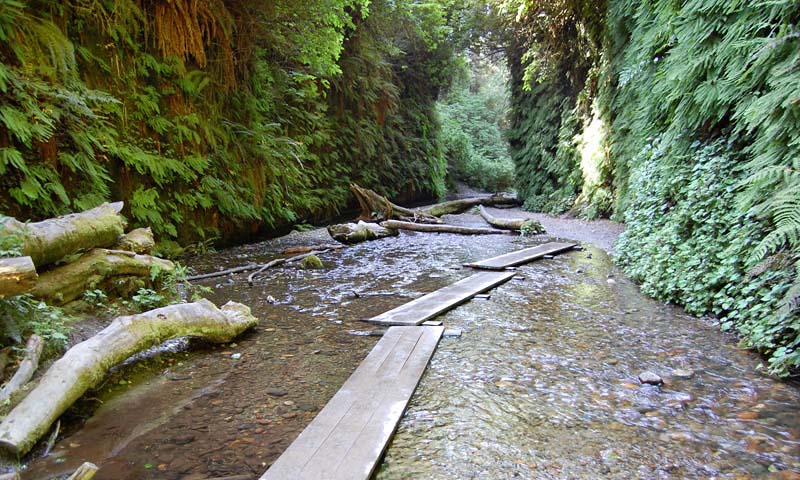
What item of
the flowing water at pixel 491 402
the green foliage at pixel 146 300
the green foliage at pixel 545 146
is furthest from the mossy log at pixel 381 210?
the green foliage at pixel 146 300

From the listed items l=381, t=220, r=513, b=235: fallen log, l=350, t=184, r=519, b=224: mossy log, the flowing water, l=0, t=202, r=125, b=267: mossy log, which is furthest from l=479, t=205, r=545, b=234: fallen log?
l=0, t=202, r=125, b=267: mossy log

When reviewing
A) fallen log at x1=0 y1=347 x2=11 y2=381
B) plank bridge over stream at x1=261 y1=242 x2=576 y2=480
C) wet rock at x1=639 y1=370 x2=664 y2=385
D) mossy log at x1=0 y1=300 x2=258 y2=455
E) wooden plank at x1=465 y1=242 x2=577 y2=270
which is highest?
fallen log at x1=0 y1=347 x2=11 y2=381

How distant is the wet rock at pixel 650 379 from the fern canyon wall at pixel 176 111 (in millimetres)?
5817

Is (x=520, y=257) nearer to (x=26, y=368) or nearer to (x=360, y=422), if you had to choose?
(x=360, y=422)

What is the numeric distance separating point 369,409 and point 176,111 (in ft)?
21.0

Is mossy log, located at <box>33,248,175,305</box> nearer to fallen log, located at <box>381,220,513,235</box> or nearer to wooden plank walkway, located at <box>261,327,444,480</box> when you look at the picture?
wooden plank walkway, located at <box>261,327,444,480</box>

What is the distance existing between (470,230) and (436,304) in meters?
6.10

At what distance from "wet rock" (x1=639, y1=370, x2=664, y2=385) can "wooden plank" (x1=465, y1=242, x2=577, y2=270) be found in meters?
3.63

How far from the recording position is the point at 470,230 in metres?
10.4

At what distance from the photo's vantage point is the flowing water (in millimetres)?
1979

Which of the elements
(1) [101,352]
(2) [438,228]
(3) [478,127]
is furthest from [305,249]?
(3) [478,127]

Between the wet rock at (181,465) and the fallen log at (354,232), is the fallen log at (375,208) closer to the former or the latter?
the fallen log at (354,232)

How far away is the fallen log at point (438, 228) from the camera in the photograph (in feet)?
34.2

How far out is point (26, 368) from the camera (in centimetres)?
233
